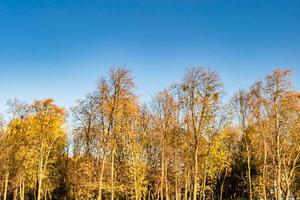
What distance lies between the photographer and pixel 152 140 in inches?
1913

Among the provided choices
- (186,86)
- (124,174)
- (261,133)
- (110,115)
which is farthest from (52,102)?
(261,133)

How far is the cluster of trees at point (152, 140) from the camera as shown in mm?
35750

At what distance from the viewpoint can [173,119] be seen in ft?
139

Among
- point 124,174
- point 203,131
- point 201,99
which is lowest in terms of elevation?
point 124,174

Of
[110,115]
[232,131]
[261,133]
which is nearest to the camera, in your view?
[110,115]

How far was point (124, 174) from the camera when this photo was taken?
4547 centimetres

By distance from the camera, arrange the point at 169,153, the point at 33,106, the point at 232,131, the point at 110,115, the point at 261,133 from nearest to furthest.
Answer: the point at 110,115 → the point at 261,133 → the point at 169,153 → the point at 33,106 → the point at 232,131

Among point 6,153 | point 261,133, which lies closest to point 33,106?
point 6,153

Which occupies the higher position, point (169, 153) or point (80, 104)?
point (80, 104)

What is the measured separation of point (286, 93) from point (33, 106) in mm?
32058

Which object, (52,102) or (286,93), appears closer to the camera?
(286,93)

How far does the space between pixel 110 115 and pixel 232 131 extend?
94.6ft

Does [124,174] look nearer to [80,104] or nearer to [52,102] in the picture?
[80,104]

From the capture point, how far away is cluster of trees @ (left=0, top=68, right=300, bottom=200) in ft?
117
